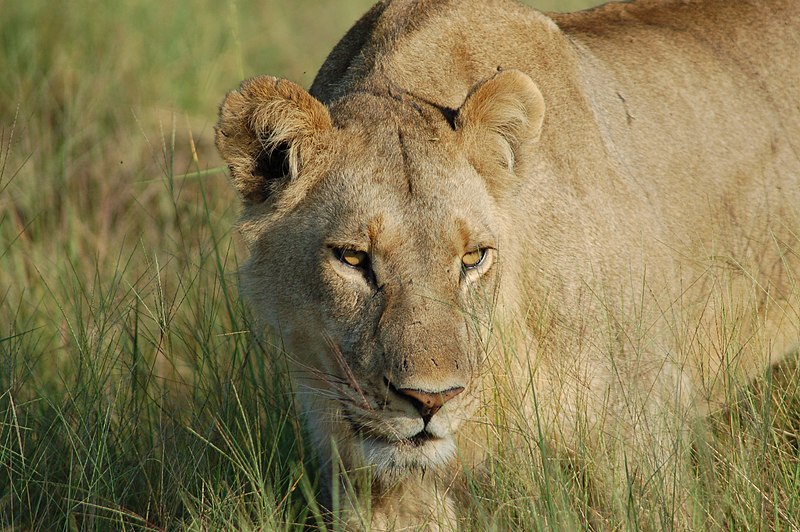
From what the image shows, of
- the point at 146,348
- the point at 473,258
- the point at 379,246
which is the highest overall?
the point at 379,246

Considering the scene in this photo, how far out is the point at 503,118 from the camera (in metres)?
3.67

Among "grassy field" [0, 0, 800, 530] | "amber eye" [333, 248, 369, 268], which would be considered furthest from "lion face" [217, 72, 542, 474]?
"grassy field" [0, 0, 800, 530]

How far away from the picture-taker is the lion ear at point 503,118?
3621 mm

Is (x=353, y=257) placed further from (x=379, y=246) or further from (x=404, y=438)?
(x=404, y=438)

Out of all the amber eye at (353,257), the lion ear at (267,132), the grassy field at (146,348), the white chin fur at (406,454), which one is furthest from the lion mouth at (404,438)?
the lion ear at (267,132)

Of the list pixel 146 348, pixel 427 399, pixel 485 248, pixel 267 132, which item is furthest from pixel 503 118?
pixel 146 348

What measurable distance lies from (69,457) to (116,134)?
385 cm

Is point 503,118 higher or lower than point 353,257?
higher

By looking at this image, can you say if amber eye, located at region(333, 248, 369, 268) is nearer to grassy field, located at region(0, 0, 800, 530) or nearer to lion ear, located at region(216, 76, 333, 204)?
lion ear, located at region(216, 76, 333, 204)

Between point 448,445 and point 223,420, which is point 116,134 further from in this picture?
point 448,445

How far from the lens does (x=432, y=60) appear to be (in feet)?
13.2

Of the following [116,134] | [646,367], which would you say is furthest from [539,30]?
[116,134]

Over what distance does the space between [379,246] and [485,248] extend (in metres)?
0.38

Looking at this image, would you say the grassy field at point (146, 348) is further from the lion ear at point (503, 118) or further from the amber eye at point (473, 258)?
the lion ear at point (503, 118)
